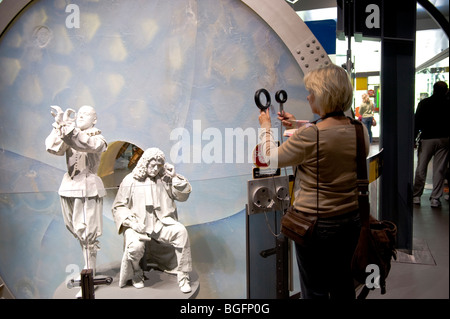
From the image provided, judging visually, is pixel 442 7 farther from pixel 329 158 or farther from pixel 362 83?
pixel 362 83

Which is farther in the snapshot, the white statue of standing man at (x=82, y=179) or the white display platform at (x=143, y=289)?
the white statue of standing man at (x=82, y=179)

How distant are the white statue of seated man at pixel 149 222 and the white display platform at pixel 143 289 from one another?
0.10 ft

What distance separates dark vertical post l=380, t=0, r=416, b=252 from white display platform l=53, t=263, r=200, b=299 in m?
1.65

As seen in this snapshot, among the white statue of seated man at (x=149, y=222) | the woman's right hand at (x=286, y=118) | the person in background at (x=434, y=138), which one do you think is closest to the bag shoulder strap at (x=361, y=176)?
the person in background at (x=434, y=138)

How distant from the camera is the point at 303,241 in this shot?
181 centimetres

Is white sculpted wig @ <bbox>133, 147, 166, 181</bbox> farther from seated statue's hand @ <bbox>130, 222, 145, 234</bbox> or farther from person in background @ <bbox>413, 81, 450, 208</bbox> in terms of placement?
person in background @ <bbox>413, 81, 450, 208</bbox>

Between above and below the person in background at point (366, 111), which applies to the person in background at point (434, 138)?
below

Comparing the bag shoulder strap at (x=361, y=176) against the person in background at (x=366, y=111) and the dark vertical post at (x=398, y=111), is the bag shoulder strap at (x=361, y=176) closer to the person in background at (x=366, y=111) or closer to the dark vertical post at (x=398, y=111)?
the dark vertical post at (x=398, y=111)

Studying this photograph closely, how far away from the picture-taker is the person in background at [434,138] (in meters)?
2.01

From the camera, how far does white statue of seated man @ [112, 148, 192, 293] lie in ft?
8.45

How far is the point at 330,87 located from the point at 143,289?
1.55 metres

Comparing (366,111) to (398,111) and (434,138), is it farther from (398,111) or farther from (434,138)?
(434,138)

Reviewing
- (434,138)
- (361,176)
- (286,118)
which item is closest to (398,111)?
(434,138)

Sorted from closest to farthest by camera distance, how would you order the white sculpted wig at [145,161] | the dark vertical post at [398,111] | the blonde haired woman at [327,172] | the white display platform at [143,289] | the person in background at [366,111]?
the blonde haired woman at [327,172], the white display platform at [143,289], the white sculpted wig at [145,161], the dark vertical post at [398,111], the person in background at [366,111]
